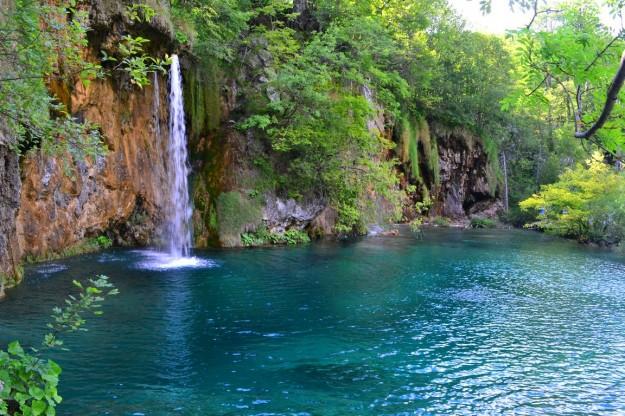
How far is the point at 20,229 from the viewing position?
13.3 meters

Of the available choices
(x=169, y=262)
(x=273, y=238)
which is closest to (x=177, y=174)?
(x=273, y=238)

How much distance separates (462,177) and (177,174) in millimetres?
28048

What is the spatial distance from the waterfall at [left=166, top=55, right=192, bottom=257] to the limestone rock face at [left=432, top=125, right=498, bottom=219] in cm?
2371

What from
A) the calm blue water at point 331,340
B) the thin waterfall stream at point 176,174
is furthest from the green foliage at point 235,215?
the calm blue water at point 331,340

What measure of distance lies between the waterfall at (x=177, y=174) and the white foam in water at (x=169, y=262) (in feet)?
6.26

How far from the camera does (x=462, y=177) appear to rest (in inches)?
1623

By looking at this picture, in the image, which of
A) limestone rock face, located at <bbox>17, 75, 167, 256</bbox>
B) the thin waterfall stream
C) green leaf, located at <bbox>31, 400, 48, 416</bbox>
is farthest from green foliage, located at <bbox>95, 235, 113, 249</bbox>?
green leaf, located at <bbox>31, 400, 48, 416</bbox>

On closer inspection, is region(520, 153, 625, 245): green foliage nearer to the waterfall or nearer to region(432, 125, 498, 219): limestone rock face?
region(432, 125, 498, 219): limestone rock face

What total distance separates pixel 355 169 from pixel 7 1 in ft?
55.9

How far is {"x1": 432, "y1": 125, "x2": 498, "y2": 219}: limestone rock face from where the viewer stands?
3969 cm

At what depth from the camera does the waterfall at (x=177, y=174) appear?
61.3 ft

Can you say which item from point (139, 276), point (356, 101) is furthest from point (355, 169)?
point (139, 276)

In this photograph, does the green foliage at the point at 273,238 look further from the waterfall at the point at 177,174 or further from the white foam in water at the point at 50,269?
the white foam in water at the point at 50,269

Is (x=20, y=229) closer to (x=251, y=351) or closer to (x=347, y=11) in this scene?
(x=251, y=351)
